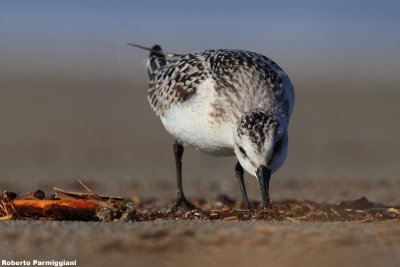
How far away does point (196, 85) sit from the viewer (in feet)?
21.1

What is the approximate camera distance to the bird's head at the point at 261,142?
532 centimetres

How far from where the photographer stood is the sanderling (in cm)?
542

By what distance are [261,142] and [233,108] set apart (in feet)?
2.40

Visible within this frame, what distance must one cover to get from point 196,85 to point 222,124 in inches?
26.1

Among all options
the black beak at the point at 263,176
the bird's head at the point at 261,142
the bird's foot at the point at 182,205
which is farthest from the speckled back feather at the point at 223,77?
the bird's foot at the point at 182,205

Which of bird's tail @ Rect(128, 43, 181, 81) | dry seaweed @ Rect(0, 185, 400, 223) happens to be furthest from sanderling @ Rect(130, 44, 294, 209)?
bird's tail @ Rect(128, 43, 181, 81)

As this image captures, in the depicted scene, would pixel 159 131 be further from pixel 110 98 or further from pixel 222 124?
pixel 222 124

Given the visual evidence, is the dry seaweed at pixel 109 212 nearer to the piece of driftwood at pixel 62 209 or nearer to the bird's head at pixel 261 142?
the piece of driftwood at pixel 62 209

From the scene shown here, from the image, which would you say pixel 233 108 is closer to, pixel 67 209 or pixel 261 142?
pixel 261 142

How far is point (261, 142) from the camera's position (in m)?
5.31

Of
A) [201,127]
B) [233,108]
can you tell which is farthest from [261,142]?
[201,127]

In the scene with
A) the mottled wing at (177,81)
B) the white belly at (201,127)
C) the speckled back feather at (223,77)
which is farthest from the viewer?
the mottled wing at (177,81)

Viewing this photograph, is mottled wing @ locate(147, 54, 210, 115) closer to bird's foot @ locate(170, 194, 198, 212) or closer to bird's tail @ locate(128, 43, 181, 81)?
bird's tail @ locate(128, 43, 181, 81)

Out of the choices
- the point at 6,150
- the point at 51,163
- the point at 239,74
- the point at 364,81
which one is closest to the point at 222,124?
the point at 239,74
